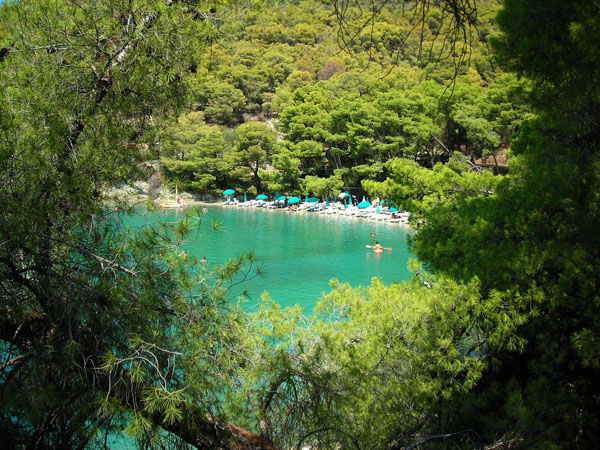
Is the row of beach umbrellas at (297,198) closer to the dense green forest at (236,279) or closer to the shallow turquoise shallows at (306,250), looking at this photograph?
the shallow turquoise shallows at (306,250)

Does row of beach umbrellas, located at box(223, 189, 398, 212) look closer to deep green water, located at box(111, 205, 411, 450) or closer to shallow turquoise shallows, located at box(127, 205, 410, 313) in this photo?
shallow turquoise shallows, located at box(127, 205, 410, 313)

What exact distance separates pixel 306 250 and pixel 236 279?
13.6 m

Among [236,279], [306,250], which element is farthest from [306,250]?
[236,279]

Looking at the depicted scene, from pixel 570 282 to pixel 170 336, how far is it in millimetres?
2127

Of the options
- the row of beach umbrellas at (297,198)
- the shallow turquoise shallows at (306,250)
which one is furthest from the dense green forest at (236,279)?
the row of beach umbrellas at (297,198)

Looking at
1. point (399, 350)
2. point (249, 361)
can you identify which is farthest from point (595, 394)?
point (249, 361)

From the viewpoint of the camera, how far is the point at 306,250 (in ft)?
52.2

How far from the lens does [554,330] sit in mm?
2961

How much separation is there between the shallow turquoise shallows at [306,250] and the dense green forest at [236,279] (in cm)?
590

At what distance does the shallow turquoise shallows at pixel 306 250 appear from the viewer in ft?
39.3

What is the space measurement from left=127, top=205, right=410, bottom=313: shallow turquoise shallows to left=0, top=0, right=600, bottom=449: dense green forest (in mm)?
5900

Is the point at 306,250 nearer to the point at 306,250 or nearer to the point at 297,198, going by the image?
the point at 306,250

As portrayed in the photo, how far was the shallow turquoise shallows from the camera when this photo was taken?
11992 millimetres

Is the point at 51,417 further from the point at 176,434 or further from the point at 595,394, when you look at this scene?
the point at 595,394
